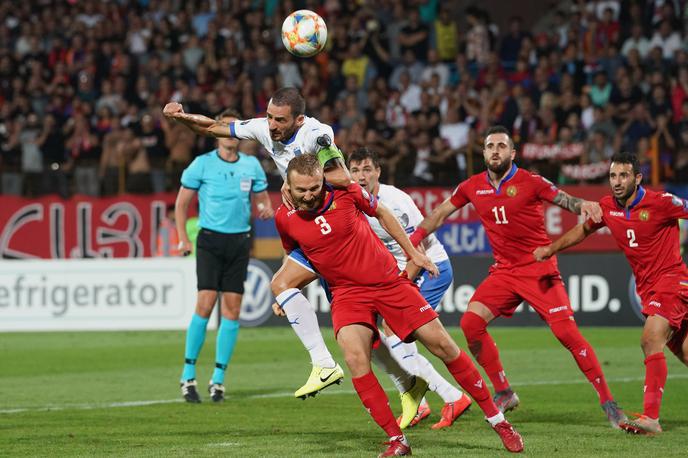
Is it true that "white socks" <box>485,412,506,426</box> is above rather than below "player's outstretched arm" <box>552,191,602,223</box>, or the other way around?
below

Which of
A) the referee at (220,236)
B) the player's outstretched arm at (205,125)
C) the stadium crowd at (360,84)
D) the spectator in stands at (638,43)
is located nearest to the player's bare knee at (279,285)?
the player's outstretched arm at (205,125)

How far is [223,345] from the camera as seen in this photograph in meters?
11.7

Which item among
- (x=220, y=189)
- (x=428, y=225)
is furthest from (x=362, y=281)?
(x=220, y=189)

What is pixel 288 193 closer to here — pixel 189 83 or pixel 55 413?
pixel 55 413

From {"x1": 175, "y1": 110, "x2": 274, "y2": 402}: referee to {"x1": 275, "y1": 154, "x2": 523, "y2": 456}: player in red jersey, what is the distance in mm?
3591

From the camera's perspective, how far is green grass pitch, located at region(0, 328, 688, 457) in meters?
8.44

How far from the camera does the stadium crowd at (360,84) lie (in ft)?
66.9

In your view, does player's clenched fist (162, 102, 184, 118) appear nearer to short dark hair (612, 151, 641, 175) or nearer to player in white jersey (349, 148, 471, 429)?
player in white jersey (349, 148, 471, 429)

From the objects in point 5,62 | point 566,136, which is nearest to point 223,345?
point 566,136

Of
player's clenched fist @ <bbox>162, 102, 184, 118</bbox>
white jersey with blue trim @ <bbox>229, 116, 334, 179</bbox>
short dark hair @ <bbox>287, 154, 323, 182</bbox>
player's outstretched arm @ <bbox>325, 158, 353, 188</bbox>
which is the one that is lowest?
player's outstretched arm @ <bbox>325, 158, 353, 188</bbox>

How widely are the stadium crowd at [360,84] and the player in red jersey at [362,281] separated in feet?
37.6

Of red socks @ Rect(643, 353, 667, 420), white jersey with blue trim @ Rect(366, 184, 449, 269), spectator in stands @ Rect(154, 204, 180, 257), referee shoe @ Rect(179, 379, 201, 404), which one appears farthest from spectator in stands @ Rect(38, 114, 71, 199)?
red socks @ Rect(643, 353, 667, 420)

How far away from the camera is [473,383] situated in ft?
26.8

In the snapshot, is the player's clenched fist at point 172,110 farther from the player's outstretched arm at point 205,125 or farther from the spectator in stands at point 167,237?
the spectator in stands at point 167,237
